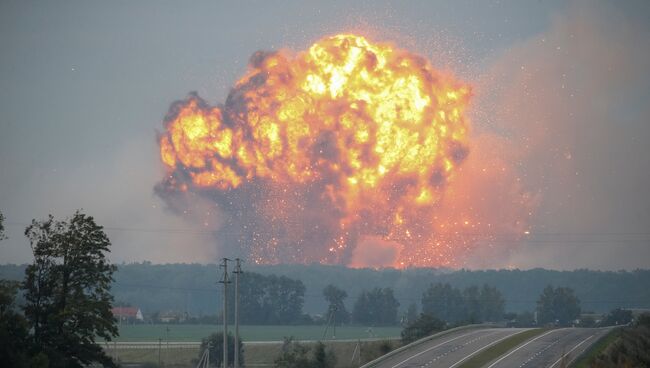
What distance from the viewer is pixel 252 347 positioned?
155875mm

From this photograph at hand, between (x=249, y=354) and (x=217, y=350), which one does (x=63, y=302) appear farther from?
(x=249, y=354)

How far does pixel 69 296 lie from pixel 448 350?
6192 centimetres

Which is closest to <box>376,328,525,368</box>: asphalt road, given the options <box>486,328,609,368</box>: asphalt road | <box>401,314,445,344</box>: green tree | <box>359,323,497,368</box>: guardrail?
<box>359,323,497,368</box>: guardrail

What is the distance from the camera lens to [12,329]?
201 ft

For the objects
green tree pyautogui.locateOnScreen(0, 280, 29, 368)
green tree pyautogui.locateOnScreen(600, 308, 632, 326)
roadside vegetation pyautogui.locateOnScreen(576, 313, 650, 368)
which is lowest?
roadside vegetation pyautogui.locateOnScreen(576, 313, 650, 368)

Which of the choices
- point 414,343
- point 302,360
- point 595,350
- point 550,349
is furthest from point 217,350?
point 595,350

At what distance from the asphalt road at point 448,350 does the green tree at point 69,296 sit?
152 feet

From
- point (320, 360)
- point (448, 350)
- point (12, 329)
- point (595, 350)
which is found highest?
point (12, 329)

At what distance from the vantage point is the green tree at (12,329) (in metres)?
56.4

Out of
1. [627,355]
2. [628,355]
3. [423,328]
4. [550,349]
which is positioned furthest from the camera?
[423,328]

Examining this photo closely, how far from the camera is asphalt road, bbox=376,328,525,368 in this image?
349ft

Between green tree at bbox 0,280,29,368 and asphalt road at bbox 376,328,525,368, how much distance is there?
51755mm

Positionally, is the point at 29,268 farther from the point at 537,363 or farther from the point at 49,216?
the point at 537,363

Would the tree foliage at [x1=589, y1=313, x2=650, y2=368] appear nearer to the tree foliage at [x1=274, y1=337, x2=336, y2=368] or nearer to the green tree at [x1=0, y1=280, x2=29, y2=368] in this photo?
the tree foliage at [x1=274, y1=337, x2=336, y2=368]
